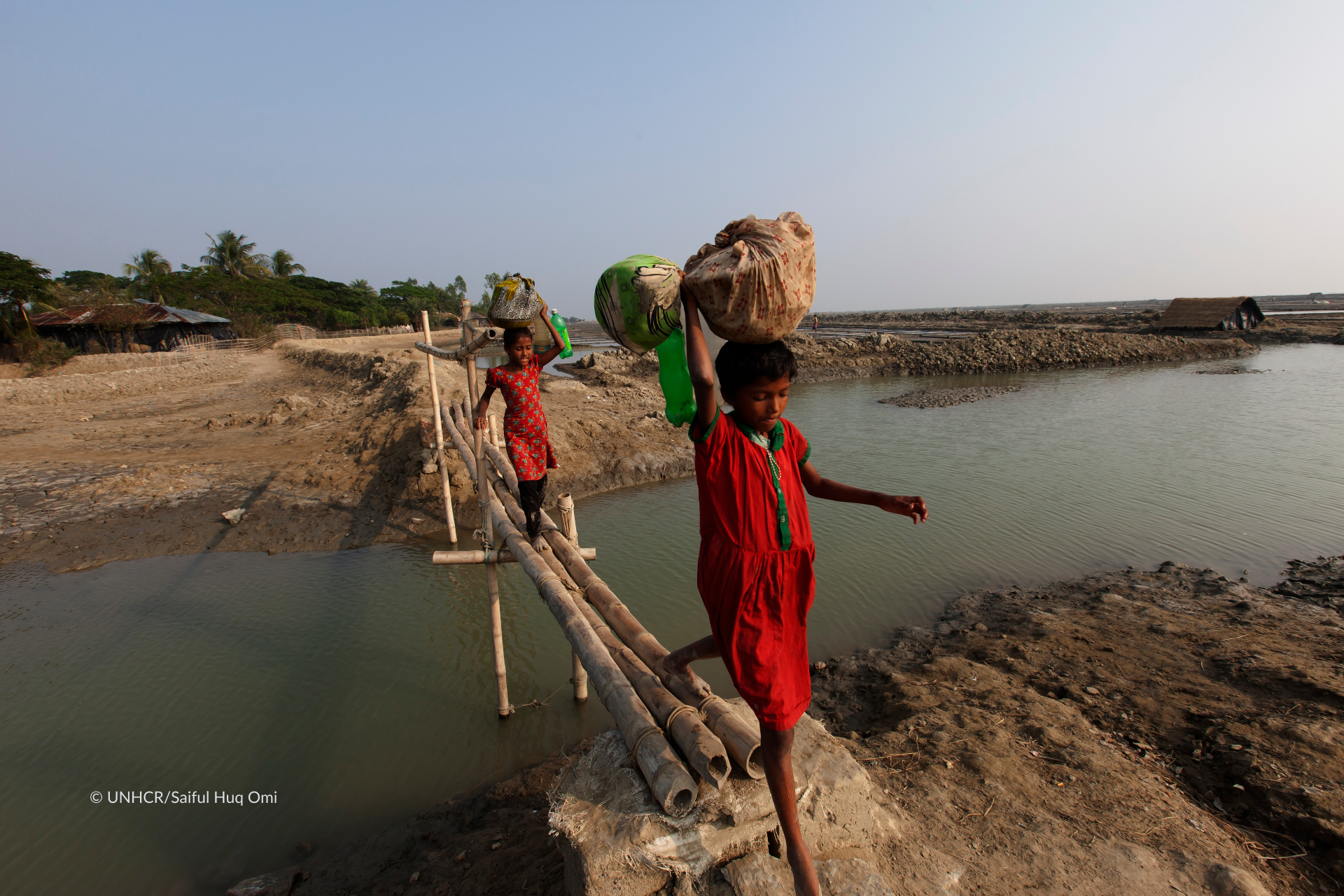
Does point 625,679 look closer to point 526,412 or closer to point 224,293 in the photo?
point 526,412

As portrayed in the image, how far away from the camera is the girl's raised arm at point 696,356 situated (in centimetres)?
157

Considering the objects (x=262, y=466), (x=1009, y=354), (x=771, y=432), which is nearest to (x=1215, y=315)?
(x=1009, y=354)

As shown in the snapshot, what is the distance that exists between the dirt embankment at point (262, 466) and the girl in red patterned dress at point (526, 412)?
432 centimetres

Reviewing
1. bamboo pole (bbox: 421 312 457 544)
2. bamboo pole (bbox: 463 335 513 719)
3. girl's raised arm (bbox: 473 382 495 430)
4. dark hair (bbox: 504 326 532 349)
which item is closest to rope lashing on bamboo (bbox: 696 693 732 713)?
bamboo pole (bbox: 463 335 513 719)

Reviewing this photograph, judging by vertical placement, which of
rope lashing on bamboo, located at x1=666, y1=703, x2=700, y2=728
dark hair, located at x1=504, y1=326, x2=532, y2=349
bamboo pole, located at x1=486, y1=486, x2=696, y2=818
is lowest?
bamboo pole, located at x1=486, y1=486, x2=696, y2=818

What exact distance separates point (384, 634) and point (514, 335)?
3.63 metres

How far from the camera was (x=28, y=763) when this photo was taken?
3883mm

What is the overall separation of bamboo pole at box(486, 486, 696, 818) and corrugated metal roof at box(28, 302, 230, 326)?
32.0m

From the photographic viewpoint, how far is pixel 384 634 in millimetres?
5453

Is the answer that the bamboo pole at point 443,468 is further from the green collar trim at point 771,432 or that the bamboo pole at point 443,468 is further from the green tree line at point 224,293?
the green tree line at point 224,293

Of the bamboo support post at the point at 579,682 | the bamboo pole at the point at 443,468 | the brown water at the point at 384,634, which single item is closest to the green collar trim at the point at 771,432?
the bamboo support post at the point at 579,682

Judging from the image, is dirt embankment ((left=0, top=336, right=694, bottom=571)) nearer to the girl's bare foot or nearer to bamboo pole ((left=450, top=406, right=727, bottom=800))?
bamboo pole ((left=450, top=406, right=727, bottom=800))

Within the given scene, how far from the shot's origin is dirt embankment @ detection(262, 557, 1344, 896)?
2.16 m

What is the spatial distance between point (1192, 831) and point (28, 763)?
273 inches
